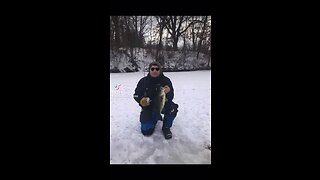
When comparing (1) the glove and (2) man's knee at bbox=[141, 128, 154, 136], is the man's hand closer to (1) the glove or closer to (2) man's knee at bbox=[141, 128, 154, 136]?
(1) the glove

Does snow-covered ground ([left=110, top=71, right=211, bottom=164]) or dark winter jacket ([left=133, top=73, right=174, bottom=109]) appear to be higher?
dark winter jacket ([left=133, top=73, right=174, bottom=109])

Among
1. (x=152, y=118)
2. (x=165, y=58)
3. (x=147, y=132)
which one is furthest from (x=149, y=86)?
(x=165, y=58)

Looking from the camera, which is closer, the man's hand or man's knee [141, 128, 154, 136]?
the man's hand

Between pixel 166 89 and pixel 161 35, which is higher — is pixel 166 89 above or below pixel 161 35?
below

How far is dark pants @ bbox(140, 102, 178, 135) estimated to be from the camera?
11.6 ft

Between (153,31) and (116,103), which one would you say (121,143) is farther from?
(153,31)

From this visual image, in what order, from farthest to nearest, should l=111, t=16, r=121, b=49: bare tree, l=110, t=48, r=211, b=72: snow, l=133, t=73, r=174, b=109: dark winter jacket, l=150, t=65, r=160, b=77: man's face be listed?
l=110, t=48, r=211, b=72: snow < l=111, t=16, r=121, b=49: bare tree < l=133, t=73, r=174, b=109: dark winter jacket < l=150, t=65, r=160, b=77: man's face

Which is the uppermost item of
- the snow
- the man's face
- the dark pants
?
the snow

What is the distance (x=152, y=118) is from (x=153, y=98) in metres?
0.31

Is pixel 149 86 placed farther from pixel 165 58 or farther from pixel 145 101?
pixel 165 58

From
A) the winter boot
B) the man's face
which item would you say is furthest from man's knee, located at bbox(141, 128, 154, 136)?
the man's face

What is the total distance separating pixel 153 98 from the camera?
3.50 m

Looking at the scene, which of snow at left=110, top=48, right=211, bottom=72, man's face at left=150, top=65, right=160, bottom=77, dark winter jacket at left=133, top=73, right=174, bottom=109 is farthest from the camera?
snow at left=110, top=48, right=211, bottom=72

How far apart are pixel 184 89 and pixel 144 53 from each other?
566 centimetres
